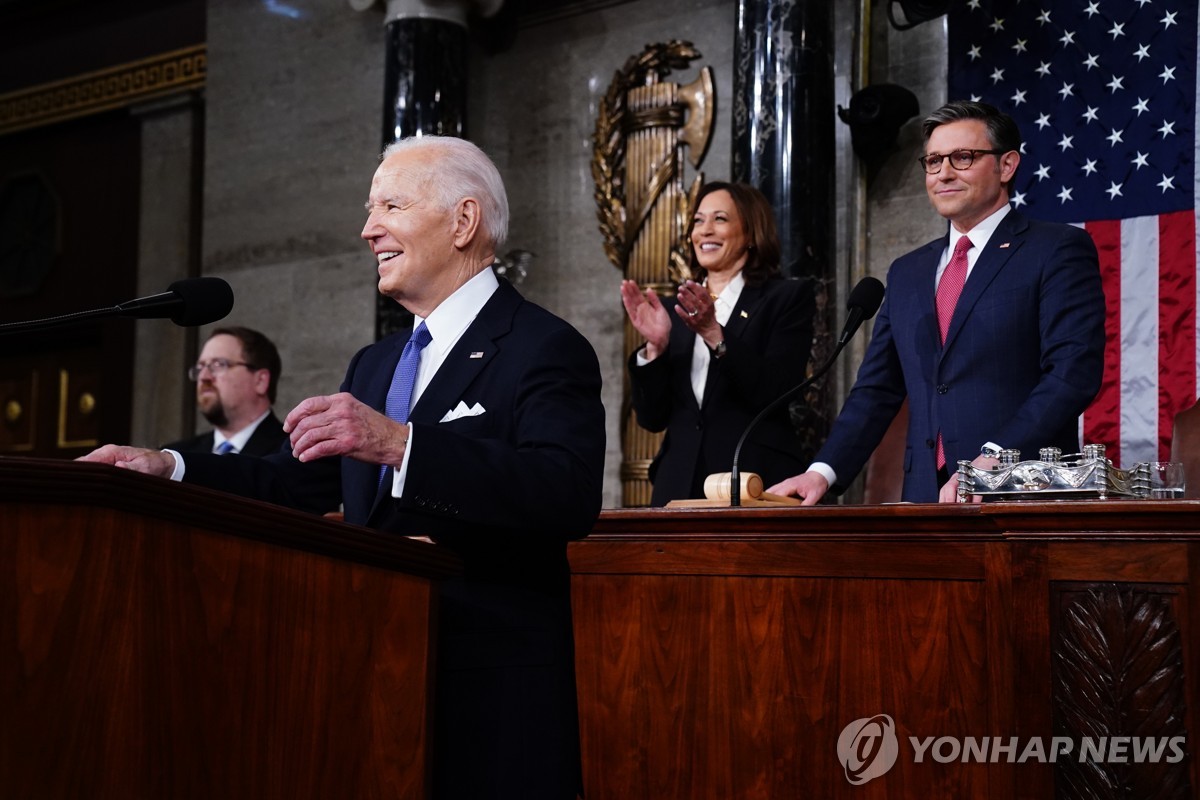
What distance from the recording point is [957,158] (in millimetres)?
3201

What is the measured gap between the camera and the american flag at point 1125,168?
4906mm

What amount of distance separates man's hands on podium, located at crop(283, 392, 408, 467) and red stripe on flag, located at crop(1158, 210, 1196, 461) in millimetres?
3879

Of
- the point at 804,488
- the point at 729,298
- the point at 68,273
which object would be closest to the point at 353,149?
the point at 68,273

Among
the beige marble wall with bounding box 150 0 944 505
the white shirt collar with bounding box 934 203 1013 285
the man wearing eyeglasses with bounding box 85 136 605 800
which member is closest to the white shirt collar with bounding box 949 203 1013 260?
the white shirt collar with bounding box 934 203 1013 285

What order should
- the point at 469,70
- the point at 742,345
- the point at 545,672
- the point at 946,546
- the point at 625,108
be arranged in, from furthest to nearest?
1. the point at 469,70
2. the point at 625,108
3. the point at 742,345
4. the point at 946,546
5. the point at 545,672

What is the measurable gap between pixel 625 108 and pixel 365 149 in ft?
5.03

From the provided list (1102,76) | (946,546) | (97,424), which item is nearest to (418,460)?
(946,546)

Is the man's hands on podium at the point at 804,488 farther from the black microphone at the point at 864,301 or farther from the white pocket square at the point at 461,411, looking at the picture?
the white pocket square at the point at 461,411

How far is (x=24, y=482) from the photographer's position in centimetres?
136

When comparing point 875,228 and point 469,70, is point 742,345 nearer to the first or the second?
point 875,228

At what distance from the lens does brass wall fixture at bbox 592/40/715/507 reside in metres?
6.17

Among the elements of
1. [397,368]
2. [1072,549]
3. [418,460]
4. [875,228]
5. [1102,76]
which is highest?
[1102,76]

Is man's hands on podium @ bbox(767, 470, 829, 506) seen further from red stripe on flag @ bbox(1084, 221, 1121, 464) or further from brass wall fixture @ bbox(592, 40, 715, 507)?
brass wall fixture @ bbox(592, 40, 715, 507)

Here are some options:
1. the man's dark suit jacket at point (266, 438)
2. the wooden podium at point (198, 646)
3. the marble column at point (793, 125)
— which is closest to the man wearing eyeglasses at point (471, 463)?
the wooden podium at point (198, 646)
